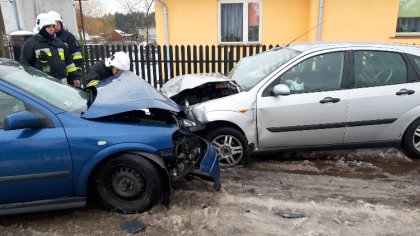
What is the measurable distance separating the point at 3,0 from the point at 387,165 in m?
12.2

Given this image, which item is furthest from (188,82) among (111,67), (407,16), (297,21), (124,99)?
(407,16)

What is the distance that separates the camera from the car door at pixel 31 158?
2.89m


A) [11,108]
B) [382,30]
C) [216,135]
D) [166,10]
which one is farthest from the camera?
[166,10]

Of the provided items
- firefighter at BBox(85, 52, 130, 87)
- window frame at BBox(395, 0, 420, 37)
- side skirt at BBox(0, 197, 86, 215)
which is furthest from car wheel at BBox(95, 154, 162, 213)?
window frame at BBox(395, 0, 420, 37)

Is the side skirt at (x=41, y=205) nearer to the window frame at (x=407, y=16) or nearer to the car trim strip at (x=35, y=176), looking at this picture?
the car trim strip at (x=35, y=176)

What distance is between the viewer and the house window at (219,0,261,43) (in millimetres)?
10930

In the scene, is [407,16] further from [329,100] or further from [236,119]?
[236,119]

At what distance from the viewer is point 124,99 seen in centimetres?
339

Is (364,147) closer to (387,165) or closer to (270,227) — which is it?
(387,165)

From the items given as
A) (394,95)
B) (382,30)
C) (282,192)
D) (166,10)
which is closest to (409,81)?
(394,95)

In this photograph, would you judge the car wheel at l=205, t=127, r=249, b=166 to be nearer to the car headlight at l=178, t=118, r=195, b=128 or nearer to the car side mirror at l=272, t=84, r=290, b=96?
the car headlight at l=178, t=118, r=195, b=128

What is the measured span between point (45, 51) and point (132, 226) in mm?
3315

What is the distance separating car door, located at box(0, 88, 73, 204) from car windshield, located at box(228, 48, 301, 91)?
2.36 meters

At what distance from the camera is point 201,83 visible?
4.55m
